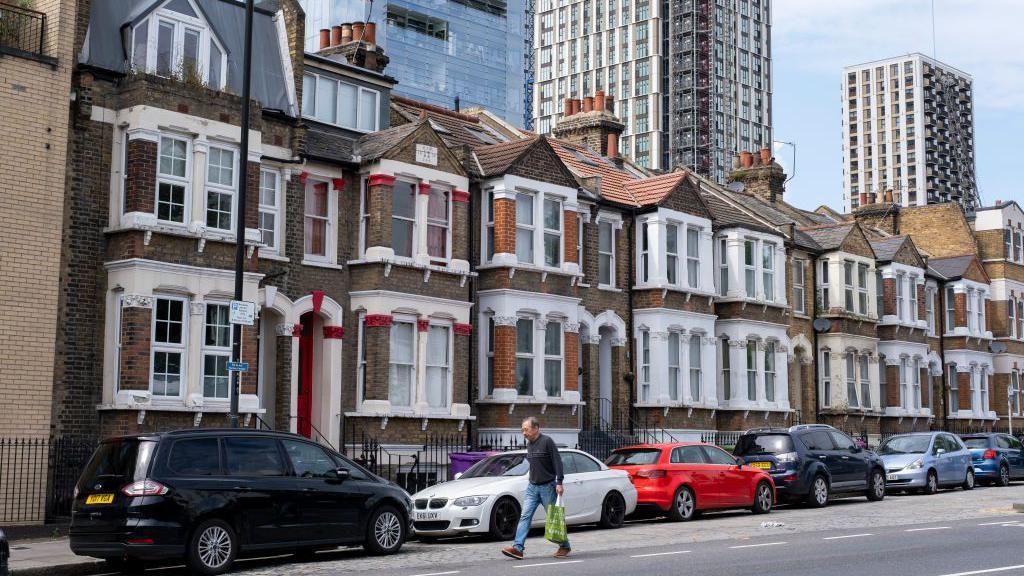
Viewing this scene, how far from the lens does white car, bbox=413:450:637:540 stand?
59.6ft

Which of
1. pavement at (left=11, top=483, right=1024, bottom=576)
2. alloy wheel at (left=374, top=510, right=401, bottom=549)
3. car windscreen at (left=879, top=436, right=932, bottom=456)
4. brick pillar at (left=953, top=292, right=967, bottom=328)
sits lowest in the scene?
pavement at (left=11, top=483, right=1024, bottom=576)

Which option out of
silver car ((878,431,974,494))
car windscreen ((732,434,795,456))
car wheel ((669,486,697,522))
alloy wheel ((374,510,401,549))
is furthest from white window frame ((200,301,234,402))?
silver car ((878,431,974,494))

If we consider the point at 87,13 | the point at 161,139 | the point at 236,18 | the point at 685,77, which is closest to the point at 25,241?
the point at 161,139

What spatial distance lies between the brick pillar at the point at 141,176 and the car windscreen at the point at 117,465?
23.1 feet

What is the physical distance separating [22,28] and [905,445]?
22250 mm

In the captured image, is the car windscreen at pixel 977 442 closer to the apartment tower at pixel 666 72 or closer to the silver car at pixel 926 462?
the silver car at pixel 926 462

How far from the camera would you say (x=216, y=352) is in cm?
2222

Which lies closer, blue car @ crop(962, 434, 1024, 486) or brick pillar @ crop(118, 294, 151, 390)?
brick pillar @ crop(118, 294, 151, 390)

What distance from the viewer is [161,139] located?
71.6 ft

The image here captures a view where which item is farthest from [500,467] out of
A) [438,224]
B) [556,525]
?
[438,224]

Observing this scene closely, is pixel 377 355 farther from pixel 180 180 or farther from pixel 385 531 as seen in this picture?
pixel 385 531

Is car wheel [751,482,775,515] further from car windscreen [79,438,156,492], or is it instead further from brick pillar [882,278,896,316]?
brick pillar [882,278,896,316]

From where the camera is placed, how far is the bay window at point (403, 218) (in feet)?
85.3

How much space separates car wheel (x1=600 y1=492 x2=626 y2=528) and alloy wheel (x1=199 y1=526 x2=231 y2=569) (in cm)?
758
